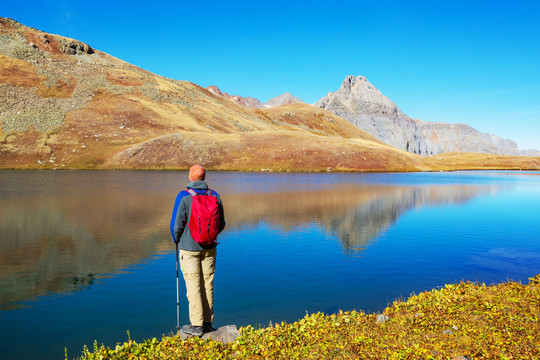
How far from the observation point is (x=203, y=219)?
9781mm

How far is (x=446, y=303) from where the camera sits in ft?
37.7

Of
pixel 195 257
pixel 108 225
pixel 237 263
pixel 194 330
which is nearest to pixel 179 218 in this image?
pixel 195 257

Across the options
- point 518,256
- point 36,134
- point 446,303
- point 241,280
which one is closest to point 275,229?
point 241,280

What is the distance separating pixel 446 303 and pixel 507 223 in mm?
25337

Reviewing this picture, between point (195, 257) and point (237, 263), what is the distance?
8.69 meters

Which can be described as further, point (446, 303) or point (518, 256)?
point (518, 256)

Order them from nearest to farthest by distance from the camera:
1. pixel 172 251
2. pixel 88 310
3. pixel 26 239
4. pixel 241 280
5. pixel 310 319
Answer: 1. pixel 310 319
2. pixel 88 310
3. pixel 241 280
4. pixel 172 251
5. pixel 26 239

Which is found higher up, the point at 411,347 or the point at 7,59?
the point at 7,59

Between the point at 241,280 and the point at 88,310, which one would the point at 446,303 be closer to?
the point at 241,280

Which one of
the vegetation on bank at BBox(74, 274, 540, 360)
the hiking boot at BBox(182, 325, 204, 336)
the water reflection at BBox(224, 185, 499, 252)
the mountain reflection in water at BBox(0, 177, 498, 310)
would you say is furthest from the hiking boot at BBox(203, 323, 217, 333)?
the water reflection at BBox(224, 185, 499, 252)

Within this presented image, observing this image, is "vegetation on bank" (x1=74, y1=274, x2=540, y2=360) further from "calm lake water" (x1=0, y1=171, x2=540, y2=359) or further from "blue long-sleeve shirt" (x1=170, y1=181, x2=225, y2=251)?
"blue long-sleeve shirt" (x1=170, y1=181, x2=225, y2=251)

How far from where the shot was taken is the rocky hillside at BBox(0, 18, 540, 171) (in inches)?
4328

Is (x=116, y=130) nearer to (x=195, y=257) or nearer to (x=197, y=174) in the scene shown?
(x=197, y=174)

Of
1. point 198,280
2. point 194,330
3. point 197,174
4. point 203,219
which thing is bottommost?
point 194,330
